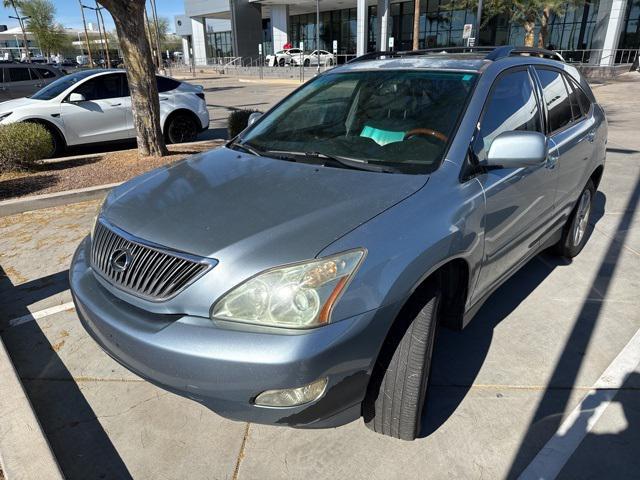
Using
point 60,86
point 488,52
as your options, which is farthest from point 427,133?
point 60,86

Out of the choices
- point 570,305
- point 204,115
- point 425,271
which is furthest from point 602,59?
point 425,271

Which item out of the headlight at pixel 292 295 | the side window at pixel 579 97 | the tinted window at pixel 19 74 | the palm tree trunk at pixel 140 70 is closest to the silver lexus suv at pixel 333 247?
the headlight at pixel 292 295

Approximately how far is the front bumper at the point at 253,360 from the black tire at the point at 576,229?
2.84 metres

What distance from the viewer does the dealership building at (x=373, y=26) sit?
1183 inches

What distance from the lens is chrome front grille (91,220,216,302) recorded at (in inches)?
79.0

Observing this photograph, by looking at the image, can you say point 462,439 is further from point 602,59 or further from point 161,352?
point 602,59

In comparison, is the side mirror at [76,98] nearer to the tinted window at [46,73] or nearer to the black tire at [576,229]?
the tinted window at [46,73]

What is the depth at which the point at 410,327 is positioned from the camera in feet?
7.13

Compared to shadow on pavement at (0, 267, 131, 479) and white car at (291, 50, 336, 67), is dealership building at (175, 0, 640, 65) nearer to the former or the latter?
white car at (291, 50, 336, 67)

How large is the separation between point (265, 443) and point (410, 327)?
3.09 ft

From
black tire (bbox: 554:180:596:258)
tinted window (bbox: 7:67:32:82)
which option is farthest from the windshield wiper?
tinted window (bbox: 7:67:32:82)

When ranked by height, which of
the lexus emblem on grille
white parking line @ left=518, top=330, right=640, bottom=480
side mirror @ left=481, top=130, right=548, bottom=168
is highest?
side mirror @ left=481, top=130, right=548, bottom=168

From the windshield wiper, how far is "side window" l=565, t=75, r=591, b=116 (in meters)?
2.34

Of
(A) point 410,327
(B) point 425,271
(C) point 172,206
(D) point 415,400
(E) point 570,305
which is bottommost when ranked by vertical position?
(E) point 570,305
